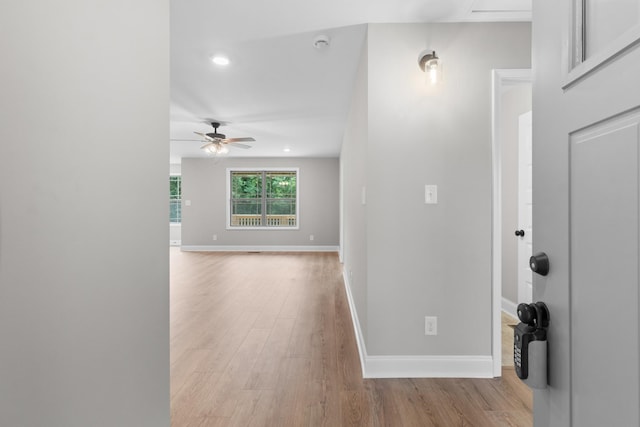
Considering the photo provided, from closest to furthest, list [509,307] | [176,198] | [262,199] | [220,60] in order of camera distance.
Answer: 1. [220,60]
2. [509,307]
3. [262,199]
4. [176,198]

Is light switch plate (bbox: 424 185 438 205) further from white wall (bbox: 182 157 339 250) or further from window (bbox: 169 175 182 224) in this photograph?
window (bbox: 169 175 182 224)

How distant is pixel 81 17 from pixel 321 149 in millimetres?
6686

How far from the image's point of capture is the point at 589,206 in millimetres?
549

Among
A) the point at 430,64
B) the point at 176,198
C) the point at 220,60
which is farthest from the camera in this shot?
the point at 176,198

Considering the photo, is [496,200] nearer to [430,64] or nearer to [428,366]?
[430,64]

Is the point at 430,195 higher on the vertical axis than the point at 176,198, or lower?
lower

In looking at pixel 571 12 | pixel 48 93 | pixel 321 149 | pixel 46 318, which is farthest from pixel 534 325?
pixel 321 149

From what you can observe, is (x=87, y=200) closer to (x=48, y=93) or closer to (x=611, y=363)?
(x=48, y=93)

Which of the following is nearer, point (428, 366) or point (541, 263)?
point (541, 263)

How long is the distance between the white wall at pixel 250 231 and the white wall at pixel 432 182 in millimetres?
6320

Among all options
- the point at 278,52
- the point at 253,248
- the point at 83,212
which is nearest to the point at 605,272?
the point at 83,212

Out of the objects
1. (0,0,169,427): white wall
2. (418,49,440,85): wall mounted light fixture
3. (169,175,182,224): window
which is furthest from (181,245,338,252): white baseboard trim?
(0,0,169,427): white wall

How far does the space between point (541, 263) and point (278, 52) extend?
8.76 ft

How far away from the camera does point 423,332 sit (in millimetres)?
2168
